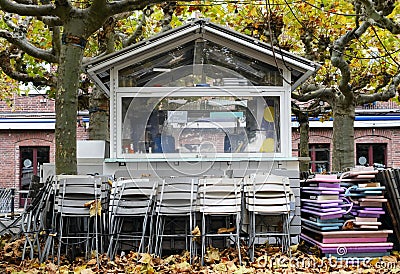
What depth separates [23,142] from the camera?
85.0 feet

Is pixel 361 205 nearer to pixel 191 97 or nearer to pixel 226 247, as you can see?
pixel 226 247

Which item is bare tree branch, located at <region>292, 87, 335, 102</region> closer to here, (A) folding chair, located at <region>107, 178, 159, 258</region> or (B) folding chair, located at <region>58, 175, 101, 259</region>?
(A) folding chair, located at <region>107, 178, 159, 258</region>

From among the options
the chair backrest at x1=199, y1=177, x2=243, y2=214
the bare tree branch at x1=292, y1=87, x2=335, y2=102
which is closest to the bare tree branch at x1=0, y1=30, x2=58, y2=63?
the chair backrest at x1=199, y1=177, x2=243, y2=214

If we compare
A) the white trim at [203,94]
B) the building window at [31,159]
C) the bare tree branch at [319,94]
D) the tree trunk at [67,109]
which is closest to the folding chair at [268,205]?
the white trim at [203,94]

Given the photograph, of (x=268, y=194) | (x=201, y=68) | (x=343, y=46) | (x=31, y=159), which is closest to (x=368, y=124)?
(x=343, y=46)

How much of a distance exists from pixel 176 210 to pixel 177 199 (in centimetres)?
15

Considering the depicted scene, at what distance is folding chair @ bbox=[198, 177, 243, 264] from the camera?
25.5 ft

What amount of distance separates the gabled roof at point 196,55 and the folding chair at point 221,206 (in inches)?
122

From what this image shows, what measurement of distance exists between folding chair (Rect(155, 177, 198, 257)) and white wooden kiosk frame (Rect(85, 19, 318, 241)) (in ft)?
6.70

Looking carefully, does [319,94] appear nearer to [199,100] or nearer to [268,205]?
[199,100]

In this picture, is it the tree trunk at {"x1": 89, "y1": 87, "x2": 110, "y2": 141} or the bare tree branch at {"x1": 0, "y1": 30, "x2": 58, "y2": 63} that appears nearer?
the bare tree branch at {"x1": 0, "y1": 30, "x2": 58, "y2": 63}

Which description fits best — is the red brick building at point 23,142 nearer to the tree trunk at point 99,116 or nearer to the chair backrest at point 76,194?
the tree trunk at point 99,116

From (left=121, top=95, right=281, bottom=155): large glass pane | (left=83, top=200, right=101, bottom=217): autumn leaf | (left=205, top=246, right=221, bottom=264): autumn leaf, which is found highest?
(left=121, top=95, right=281, bottom=155): large glass pane

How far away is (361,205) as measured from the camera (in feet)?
27.1
